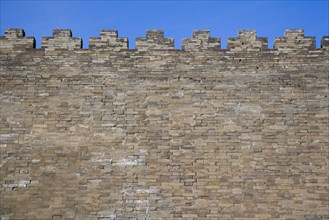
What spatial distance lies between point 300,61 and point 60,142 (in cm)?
614

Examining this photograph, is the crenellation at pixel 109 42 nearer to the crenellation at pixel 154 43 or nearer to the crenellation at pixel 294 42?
the crenellation at pixel 154 43

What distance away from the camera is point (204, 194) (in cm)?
1036

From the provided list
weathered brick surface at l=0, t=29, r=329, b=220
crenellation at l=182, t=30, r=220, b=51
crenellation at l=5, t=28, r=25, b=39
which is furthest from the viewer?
crenellation at l=5, t=28, r=25, b=39

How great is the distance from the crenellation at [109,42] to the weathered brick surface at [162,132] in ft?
0.24

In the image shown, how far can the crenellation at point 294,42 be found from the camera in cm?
1143

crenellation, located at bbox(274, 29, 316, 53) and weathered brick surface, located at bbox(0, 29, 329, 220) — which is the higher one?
crenellation, located at bbox(274, 29, 316, 53)

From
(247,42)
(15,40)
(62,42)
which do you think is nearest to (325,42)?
(247,42)

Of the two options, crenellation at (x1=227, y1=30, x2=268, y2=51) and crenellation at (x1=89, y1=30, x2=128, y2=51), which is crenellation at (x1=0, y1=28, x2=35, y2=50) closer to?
crenellation at (x1=89, y1=30, x2=128, y2=51)

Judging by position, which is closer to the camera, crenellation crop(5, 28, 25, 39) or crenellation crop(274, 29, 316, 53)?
crenellation crop(274, 29, 316, 53)

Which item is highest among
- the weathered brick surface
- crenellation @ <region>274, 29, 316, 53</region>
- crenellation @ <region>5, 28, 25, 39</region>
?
crenellation @ <region>5, 28, 25, 39</region>

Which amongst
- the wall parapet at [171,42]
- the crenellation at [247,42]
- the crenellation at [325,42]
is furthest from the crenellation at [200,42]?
the crenellation at [325,42]

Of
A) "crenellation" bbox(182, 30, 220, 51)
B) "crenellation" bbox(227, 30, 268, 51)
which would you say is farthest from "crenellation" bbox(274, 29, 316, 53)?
"crenellation" bbox(182, 30, 220, 51)

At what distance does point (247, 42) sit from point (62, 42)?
182 inches

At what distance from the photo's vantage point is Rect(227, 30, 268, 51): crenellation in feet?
37.5
